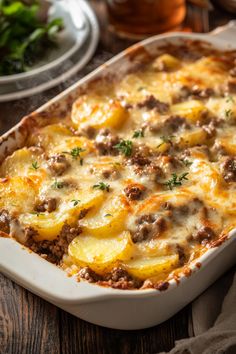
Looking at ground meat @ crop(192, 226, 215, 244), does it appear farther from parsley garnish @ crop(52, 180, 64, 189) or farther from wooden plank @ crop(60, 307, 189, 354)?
parsley garnish @ crop(52, 180, 64, 189)

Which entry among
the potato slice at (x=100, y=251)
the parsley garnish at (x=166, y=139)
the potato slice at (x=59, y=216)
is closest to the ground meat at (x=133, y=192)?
the potato slice at (x=59, y=216)

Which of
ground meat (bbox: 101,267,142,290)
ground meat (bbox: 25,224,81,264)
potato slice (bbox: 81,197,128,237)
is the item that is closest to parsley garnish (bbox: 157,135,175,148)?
potato slice (bbox: 81,197,128,237)

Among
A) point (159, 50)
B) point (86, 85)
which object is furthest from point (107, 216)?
point (159, 50)

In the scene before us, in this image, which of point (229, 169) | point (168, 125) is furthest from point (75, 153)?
point (229, 169)

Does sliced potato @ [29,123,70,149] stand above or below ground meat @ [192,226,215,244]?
above

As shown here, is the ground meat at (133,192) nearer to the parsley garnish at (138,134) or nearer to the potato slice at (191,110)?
the parsley garnish at (138,134)
